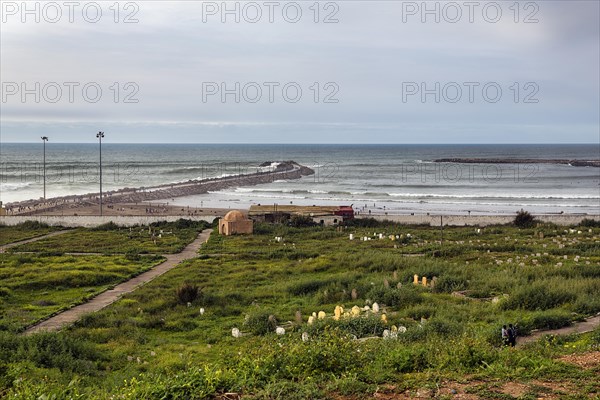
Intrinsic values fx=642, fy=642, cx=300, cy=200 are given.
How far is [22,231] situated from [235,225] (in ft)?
47.1

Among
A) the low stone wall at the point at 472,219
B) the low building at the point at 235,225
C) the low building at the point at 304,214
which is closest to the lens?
the low building at the point at 235,225

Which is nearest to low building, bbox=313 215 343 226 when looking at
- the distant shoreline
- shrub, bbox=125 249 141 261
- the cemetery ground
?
the distant shoreline

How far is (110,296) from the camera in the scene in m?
21.2

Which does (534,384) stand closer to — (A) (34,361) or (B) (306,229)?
(A) (34,361)

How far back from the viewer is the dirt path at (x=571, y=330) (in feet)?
43.5

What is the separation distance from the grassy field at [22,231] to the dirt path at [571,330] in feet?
100

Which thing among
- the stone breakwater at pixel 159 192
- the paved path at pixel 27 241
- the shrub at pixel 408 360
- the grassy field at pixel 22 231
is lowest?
the paved path at pixel 27 241

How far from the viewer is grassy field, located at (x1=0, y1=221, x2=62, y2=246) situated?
38.0 meters

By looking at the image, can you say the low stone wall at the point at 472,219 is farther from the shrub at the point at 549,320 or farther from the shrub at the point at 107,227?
the shrub at the point at 549,320

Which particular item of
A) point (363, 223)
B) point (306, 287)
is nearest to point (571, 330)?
point (306, 287)

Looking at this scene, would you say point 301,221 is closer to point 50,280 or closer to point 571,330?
point 50,280

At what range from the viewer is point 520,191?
76.9 m

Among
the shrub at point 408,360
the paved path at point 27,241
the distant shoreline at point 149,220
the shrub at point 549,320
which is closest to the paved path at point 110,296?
the shrub at point 408,360

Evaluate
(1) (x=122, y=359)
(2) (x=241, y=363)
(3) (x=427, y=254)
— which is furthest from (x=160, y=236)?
(2) (x=241, y=363)
